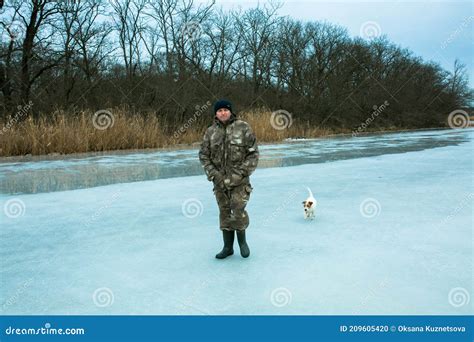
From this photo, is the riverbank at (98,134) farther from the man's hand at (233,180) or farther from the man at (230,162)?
the man's hand at (233,180)

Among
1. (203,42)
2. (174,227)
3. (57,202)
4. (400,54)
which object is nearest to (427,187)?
(174,227)

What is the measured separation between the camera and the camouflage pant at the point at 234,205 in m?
3.41

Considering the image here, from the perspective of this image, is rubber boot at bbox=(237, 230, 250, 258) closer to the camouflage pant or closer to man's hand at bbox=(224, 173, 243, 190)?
the camouflage pant

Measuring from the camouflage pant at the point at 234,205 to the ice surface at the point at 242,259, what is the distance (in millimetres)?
271

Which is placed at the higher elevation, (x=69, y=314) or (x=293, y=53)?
(x=293, y=53)

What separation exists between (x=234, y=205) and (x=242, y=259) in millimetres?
420

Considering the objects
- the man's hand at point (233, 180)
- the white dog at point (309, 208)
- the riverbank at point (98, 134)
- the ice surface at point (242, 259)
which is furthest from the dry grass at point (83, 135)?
the man's hand at point (233, 180)

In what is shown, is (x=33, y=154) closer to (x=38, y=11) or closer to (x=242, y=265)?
(x=242, y=265)

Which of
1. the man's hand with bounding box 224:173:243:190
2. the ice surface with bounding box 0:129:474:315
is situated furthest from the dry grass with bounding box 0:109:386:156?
the man's hand with bounding box 224:173:243:190

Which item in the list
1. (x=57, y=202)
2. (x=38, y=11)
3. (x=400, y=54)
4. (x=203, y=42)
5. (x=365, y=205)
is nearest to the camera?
(x=365, y=205)

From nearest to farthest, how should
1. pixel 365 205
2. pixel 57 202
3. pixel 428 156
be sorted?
pixel 365 205, pixel 57 202, pixel 428 156

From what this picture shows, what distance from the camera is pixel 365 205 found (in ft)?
17.1

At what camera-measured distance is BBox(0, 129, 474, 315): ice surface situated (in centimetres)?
257
